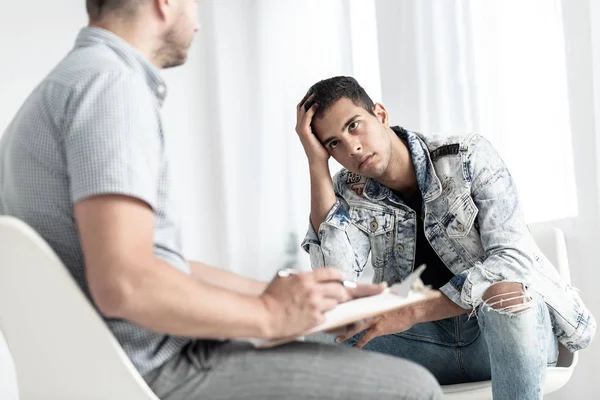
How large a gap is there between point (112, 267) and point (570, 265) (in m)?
2.02

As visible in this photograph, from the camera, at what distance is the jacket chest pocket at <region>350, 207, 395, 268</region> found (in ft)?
7.27

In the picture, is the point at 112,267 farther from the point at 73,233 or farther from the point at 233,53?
the point at 233,53

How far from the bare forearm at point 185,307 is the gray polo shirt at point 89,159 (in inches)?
4.4

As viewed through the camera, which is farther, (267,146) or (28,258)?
(267,146)

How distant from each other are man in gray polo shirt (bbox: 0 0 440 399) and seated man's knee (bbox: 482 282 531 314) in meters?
0.70

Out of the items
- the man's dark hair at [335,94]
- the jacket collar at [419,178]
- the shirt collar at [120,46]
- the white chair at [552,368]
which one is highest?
the shirt collar at [120,46]

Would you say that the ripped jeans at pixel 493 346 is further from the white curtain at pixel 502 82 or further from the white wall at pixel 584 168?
the white curtain at pixel 502 82

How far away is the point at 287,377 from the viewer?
3.71 feet

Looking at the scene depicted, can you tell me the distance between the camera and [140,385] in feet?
3.59

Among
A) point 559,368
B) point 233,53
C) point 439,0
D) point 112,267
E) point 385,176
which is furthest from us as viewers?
point 233,53

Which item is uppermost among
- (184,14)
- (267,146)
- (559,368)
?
(184,14)

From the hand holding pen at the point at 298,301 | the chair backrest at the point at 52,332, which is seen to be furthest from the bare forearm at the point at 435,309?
the chair backrest at the point at 52,332

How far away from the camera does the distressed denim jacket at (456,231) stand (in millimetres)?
1967

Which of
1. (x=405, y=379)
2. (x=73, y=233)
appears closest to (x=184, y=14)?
(x=73, y=233)
